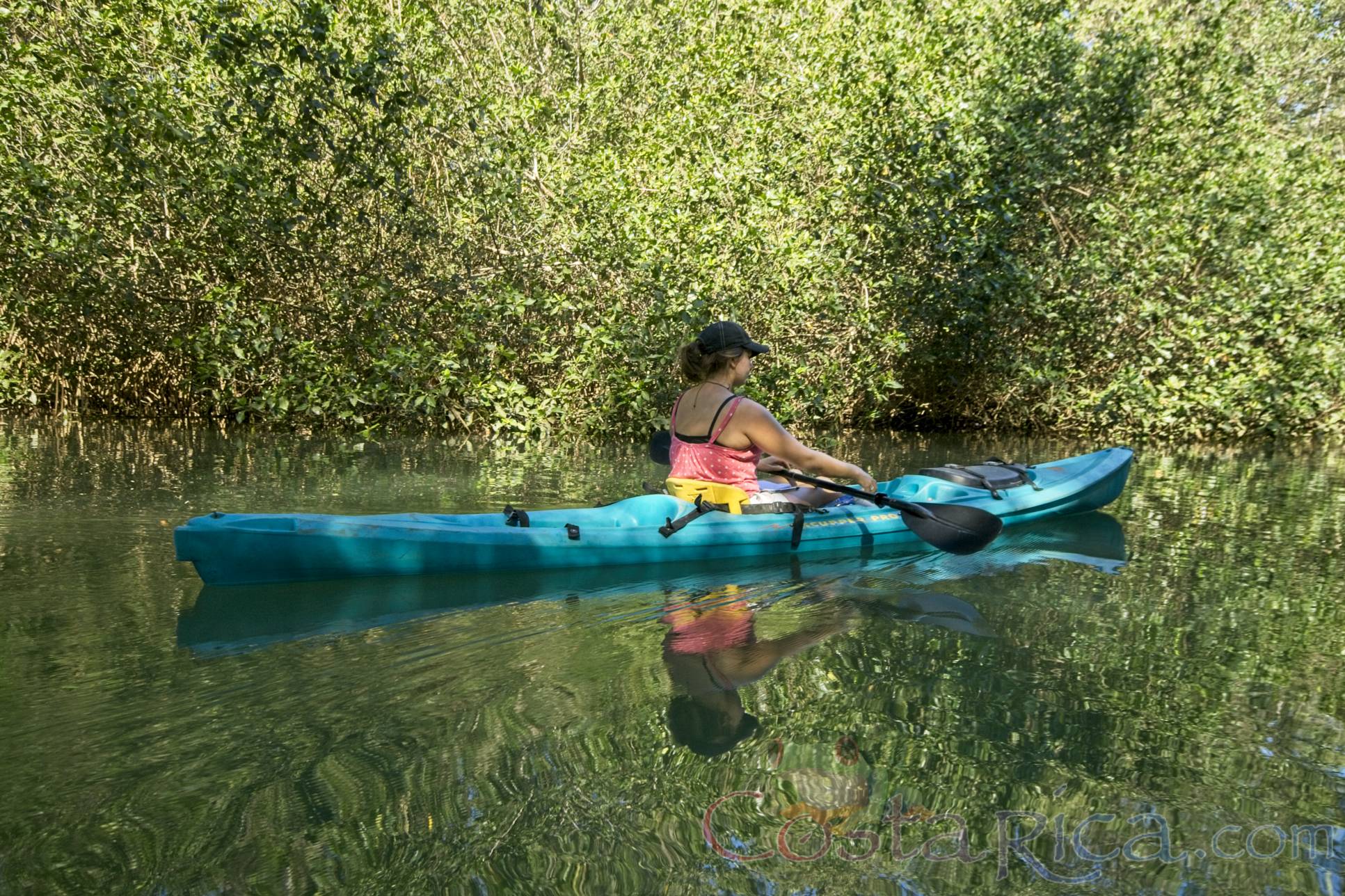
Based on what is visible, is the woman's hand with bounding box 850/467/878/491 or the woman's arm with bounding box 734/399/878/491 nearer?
the woman's arm with bounding box 734/399/878/491

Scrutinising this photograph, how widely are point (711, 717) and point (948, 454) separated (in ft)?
23.4

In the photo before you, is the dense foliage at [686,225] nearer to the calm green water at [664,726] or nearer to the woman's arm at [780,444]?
the woman's arm at [780,444]

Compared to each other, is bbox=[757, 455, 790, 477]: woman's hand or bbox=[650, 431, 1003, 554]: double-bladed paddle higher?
bbox=[757, 455, 790, 477]: woman's hand

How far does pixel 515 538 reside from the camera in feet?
16.0

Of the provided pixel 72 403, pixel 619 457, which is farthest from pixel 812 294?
pixel 72 403

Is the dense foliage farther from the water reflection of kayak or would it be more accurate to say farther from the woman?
the water reflection of kayak

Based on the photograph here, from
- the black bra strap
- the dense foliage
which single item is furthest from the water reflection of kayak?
the dense foliage

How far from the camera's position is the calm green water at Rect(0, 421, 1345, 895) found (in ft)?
7.91

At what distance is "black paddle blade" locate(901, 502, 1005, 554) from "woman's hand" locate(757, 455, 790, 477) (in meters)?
0.67

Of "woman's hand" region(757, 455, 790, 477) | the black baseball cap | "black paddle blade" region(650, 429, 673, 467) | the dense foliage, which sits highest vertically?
the dense foliage

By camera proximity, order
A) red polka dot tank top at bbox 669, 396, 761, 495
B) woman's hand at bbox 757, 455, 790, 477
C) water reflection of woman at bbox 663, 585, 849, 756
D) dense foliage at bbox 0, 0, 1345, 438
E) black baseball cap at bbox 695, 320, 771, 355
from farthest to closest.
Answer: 1. dense foliage at bbox 0, 0, 1345, 438
2. woman's hand at bbox 757, 455, 790, 477
3. red polka dot tank top at bbox 669, 396, 761, 495
4. black baseball cap at bbox 695, 320, 771, 355
5. water reflection of woman at bbox 663, 585, 849, 756

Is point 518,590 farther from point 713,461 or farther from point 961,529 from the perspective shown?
point 961,529

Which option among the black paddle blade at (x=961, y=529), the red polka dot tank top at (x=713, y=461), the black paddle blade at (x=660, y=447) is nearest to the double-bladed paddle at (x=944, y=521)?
the black paddle blade at (x=961, y=529)

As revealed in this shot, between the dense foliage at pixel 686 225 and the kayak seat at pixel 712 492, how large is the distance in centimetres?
411
